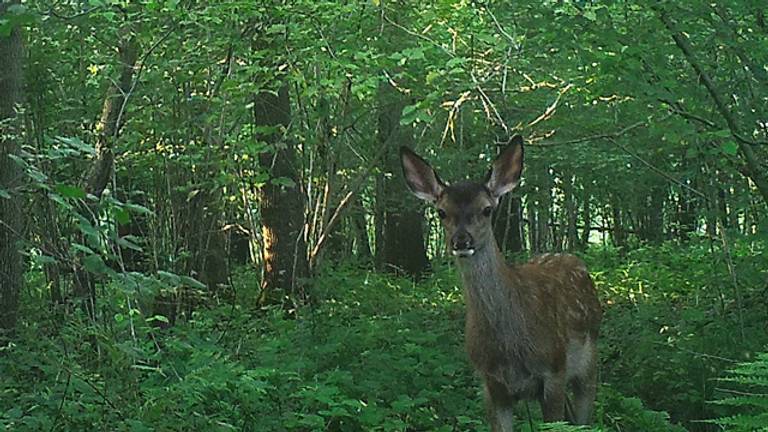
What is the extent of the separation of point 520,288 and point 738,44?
2.49 m

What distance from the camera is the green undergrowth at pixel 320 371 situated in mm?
5891

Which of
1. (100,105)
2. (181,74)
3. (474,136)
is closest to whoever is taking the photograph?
(181,74)

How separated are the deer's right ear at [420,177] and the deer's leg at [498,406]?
142 centimetres

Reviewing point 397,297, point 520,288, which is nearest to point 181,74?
point 520,288

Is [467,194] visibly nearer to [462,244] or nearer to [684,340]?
[462,244]

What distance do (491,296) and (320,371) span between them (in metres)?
2.22

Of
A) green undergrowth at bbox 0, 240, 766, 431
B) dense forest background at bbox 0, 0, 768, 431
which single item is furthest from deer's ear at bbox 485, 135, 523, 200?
green undergrowth at bbox 0, 240, 766, 431

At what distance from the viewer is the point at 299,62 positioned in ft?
31.9

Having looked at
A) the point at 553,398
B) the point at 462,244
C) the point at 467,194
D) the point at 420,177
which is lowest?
the point at 553,398

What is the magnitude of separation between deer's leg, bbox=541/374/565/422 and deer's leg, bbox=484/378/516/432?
0.22m

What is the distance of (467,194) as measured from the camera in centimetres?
687

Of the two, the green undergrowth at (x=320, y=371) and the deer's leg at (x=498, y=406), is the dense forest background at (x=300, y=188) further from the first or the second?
the deer's leg at (x=498, y=406)

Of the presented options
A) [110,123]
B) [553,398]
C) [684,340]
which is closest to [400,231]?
[110,123]

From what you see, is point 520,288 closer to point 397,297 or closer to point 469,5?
point 469,5
